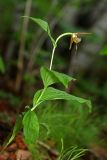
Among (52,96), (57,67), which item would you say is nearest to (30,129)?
(52,96)

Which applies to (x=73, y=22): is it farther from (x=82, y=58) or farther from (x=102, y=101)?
(x=102, y=101)

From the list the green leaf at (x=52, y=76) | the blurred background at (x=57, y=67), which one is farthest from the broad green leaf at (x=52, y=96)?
the blurred background at (x=57, y=67)

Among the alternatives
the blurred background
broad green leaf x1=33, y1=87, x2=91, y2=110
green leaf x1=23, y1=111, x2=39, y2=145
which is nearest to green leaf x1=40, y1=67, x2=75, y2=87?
broad green leaf x1=33, y1=87, x2=91, y2=110

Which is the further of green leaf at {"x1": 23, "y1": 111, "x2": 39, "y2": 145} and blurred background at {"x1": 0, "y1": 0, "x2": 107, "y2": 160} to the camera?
blurred background at {"x1": 0, "y1": 0, "x2": 107, "y2": 160}

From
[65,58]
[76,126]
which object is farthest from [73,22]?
[76,126]

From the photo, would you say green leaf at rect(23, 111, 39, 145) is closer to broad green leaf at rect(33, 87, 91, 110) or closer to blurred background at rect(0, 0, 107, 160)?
broad green leaf at rect(33, 87, 91, 110)
